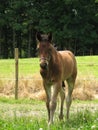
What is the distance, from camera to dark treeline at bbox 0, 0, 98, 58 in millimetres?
56094

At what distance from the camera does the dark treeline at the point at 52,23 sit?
56094 mm

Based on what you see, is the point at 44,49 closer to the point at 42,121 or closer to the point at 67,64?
the point at 42,121

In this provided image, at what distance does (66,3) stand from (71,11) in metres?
1.55

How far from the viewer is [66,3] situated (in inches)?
2256

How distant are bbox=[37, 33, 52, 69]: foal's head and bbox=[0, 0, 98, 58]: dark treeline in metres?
46.4

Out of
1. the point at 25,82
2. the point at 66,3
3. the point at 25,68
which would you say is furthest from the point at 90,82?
the point at 66,3

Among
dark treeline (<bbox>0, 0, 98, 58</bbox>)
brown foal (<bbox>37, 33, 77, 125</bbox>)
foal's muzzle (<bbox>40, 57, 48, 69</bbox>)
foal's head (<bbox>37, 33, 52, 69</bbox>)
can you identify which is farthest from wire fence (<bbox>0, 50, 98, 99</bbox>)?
dark treeline (<bbox>0, 0, 98, 58</bbox>)

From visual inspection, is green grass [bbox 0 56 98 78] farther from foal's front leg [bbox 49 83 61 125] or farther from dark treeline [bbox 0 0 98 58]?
dark treeline [bbox 0 0 98 58]

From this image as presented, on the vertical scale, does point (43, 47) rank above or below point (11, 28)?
above

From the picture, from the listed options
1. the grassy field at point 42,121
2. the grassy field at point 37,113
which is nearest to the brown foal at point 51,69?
the grassy field at point 42,121

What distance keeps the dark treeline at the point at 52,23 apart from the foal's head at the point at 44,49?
152 feet

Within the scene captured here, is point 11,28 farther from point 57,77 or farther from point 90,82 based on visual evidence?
point 57,77

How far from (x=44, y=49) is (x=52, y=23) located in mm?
49973

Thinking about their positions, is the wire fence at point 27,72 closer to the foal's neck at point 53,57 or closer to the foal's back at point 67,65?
the foal's back at point 67,65
